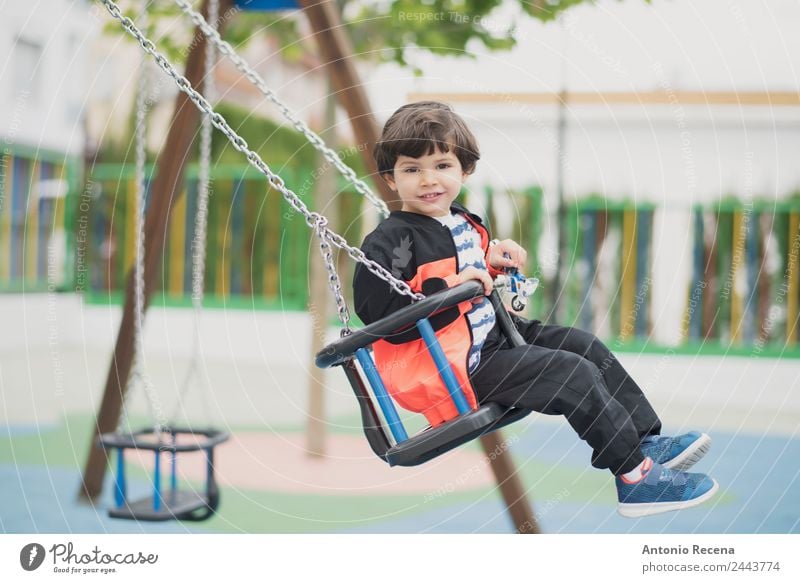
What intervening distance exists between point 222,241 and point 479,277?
3.80 metres

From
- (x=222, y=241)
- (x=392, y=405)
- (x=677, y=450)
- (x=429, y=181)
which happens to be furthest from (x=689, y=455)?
(x=222, y=241)

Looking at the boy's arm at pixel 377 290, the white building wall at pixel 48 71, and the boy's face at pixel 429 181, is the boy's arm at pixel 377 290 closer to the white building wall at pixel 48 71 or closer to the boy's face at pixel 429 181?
the boy's face at pixel 429 181

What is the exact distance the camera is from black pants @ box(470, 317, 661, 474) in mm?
1555

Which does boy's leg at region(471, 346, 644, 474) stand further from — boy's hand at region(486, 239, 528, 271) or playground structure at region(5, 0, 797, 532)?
playground structure at region(5, 0, 797, 532)

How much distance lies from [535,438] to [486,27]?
1.97 meters

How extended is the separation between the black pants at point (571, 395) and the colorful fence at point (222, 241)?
2727mm

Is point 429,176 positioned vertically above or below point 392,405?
above

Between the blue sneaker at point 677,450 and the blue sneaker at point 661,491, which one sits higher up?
the blue sneaker at point 677,450

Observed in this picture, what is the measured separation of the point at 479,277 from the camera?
5.30 feet

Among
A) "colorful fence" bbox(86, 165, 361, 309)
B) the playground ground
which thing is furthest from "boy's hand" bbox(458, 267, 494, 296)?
"colorful fence" bbox(86, 165, 361, 309)

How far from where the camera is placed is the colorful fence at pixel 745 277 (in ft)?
13.7

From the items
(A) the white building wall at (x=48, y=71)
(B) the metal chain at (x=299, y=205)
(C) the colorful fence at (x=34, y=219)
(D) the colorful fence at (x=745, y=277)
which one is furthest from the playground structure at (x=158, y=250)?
(A) the white building wall at (x=48, y=71)

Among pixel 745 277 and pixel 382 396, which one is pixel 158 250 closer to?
pixel 382 396
